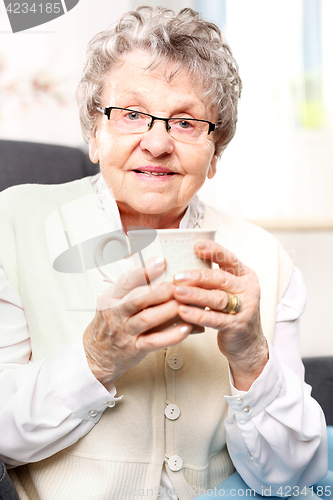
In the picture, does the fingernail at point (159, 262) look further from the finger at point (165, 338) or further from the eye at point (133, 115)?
the eye at point (133, 115)

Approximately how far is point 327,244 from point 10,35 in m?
1.28

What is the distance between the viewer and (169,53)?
0.64 metres

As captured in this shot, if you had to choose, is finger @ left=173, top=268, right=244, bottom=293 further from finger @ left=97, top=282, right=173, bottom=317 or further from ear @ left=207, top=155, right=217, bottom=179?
ear @ left=207, top=155, right=217, bottom=179

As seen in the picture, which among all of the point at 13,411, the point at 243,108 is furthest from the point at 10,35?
the point at 243,108

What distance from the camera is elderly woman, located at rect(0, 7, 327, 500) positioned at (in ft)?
1.97

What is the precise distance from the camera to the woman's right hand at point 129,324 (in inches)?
18.5

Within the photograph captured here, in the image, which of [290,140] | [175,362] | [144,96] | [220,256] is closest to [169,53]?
[144,96]

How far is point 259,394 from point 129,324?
0.78ft

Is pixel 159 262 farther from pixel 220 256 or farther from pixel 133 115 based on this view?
pixel 133 115

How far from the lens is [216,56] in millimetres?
691

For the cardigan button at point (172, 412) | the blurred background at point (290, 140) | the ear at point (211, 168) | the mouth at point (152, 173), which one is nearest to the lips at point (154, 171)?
the mouth at point (152, 173)

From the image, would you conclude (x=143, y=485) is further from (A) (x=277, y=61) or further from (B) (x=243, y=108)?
(A) (x=277, y=61)

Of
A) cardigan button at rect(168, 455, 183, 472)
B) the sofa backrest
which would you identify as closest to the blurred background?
the sofa backrest

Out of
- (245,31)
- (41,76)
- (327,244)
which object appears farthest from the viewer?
(327,244)
